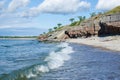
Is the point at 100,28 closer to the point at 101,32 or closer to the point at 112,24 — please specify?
the point at 101,32

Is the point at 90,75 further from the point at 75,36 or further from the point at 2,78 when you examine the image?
the point at 75,36

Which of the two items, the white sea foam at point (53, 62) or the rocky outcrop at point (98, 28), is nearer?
the white sea foam at point (53, 62)

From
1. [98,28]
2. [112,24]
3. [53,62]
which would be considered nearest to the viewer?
[53,62]

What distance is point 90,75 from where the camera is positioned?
20.6 metres

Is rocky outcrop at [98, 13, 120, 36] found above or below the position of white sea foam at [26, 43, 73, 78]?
above

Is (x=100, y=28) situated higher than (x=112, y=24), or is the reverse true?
(x=112, y=24)

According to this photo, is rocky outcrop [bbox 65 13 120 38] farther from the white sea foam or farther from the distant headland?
the white sea foam

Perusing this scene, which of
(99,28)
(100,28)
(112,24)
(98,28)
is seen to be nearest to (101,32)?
(100,28)

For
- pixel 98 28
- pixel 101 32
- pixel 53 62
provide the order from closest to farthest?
1. pixel 53 62
2. pixel 101 32
3. pixel 98 28

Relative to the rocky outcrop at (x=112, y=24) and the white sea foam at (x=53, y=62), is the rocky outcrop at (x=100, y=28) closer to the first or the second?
the rocky outcrop at (x=112, y=24)

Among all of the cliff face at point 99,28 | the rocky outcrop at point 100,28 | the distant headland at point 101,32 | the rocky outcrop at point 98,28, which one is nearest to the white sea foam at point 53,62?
the distant headland at point 101,32

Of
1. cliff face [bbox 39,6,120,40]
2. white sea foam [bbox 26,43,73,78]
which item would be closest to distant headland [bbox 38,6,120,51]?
cliff face [bbox 39,6,120,40]

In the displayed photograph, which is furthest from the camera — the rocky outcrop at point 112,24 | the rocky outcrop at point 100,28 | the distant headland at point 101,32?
the rocky outcrop at point 100,28

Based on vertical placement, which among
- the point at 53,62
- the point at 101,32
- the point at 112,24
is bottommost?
the point at 53,62
